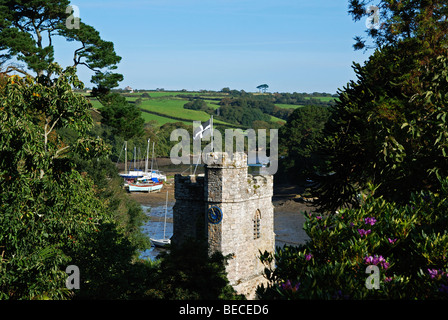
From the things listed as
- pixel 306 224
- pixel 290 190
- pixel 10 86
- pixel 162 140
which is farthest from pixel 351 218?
pixel 162 140

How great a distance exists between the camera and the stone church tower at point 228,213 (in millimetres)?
27672

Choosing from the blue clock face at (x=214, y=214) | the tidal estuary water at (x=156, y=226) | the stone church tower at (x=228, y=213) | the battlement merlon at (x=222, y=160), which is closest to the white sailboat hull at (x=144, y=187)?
the tidal estuary water at (x=156, y=226)

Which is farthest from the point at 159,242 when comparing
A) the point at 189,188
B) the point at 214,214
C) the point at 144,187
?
the point at 144,187

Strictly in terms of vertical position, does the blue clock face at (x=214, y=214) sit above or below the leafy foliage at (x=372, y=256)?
below

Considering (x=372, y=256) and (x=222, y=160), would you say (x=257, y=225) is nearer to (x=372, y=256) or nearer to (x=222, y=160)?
(x=222, y=160)

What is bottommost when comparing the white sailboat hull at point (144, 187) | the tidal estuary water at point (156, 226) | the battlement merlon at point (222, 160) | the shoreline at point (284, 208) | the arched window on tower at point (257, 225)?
the tidal estuary water at point (156, 226)

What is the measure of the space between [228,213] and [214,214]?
77 centimetres

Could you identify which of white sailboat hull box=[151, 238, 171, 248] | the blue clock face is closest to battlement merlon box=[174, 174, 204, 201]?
the blue clock face

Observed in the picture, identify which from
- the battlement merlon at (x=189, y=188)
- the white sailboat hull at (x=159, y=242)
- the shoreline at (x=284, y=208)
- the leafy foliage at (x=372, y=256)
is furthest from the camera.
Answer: the shoreline at (x=284, y=208)

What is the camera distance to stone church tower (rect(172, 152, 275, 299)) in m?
27.7

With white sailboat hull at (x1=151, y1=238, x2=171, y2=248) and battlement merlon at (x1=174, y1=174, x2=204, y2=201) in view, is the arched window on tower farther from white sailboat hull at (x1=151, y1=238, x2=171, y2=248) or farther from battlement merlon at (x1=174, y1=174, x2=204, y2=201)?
white sailboat hull at (x1=151, y1=238, x2=171, y2=248)

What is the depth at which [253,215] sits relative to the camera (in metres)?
29.2

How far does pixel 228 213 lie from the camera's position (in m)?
27.8

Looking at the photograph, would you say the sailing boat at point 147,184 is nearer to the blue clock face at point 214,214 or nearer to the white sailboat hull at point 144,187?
the white sailboat hull at point 144,187
